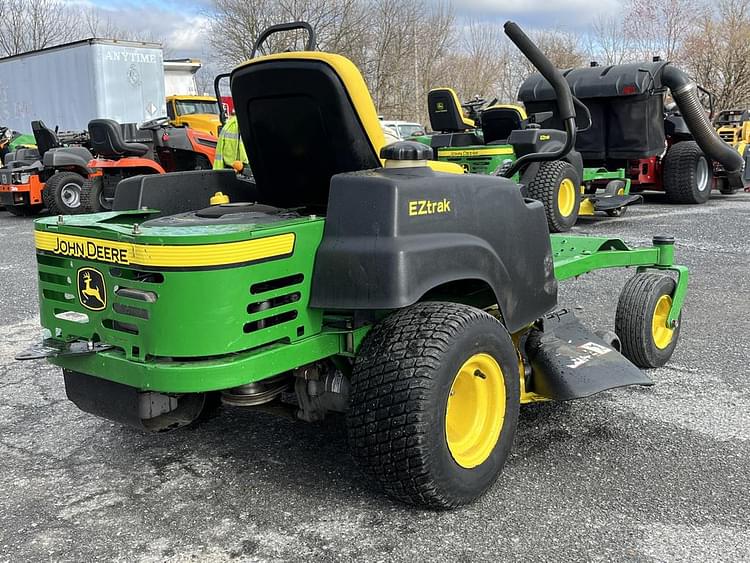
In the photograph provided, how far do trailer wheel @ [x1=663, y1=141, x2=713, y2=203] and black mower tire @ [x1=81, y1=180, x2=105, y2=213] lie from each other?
8570 millimetres

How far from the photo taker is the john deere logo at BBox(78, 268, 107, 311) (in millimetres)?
2549

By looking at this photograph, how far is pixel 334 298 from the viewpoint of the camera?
2582mm

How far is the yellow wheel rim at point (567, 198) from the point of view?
360 inches

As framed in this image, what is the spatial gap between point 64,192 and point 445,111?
611cm

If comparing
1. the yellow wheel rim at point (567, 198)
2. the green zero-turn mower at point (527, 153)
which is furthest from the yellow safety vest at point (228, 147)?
the yellow wheel rim at point (567, 198)

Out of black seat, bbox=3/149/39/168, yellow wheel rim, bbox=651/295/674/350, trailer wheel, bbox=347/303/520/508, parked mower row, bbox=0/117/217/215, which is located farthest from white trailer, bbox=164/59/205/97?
trailer wheel, bbox=347/303/520/508

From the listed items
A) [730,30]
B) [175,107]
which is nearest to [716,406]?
[175,107]

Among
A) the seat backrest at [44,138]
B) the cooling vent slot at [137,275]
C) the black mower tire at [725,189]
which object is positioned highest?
the seat backrest at [44,138]

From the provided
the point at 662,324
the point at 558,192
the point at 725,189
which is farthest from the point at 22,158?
the point at 725,189

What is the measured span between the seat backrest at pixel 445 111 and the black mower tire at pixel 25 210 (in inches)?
276

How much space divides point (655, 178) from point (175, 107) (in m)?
10.0

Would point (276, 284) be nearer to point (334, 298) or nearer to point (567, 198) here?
point (334, 298)

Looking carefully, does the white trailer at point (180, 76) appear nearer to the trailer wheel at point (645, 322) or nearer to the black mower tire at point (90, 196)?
the black mower tire at point (90, 196)

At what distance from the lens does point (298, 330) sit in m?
2.59
